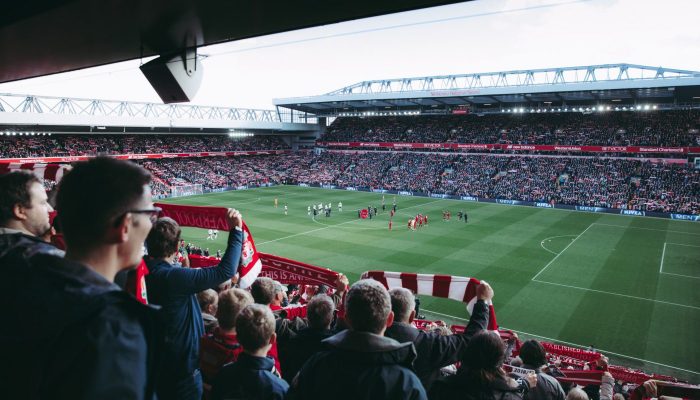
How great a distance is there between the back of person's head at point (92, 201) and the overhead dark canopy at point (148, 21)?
2.81m

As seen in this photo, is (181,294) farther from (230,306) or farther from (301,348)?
(301,348)

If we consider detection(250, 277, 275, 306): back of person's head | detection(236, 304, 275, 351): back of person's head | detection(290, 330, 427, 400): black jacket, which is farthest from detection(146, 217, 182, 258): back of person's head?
detection(290, 330, 427, 400): black jacket

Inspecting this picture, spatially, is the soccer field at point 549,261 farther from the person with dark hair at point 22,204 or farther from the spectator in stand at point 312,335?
the person with dark hair at point 22,204

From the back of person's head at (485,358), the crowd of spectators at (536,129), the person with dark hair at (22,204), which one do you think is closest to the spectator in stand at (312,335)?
the back of person's head at (485,358)

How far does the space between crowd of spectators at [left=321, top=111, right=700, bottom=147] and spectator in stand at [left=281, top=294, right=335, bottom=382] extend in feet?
188

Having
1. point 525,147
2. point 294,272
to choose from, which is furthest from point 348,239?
point 525,147

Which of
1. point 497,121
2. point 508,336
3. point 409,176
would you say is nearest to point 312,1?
point 508,336

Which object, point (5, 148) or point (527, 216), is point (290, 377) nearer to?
point (527, 216)

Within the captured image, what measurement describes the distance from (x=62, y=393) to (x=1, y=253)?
1.13 metres

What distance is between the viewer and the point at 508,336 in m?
10.9

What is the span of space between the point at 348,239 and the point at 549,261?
1270cm

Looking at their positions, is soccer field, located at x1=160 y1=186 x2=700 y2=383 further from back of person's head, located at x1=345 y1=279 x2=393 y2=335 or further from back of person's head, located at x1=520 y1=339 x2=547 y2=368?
back of person's head, located at x1=345 y1=279 x2=393 y2=335

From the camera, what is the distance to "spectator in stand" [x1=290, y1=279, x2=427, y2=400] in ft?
7.93

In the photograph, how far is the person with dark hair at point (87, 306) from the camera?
4.80 feet
